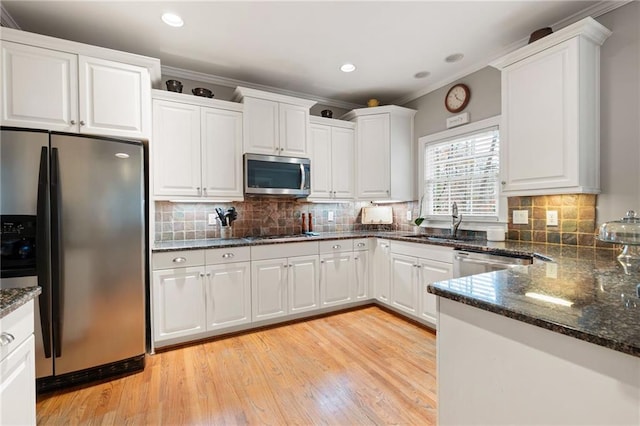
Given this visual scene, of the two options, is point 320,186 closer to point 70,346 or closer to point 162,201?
point 162,201

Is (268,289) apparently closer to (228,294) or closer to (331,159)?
(228,294)

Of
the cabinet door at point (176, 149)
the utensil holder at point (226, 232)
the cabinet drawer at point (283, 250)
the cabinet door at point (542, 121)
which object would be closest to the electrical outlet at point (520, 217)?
the cabinet door at point (542, 121)

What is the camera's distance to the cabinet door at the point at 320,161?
3.58 meters

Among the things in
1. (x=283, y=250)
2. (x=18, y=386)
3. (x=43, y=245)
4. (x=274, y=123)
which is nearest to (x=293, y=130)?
(x=274, y=123)

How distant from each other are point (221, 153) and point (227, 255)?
41.0 inches

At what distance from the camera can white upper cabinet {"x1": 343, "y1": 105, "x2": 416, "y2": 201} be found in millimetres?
3705

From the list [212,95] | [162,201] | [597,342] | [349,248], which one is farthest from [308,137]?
[597,342]

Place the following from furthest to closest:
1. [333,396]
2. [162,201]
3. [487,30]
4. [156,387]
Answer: [162,201]
[487,30]
[156,387]
[333,396]

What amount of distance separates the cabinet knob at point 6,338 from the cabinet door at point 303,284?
85.9 inches

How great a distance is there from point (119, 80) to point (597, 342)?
3006 mm

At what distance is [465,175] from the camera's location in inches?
129

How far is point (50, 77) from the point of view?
6.79 feet

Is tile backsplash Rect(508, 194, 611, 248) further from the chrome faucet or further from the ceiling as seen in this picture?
the ceiling

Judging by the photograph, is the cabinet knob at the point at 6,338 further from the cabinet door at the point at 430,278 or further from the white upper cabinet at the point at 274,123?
the cabinet door at the point at 430,278
